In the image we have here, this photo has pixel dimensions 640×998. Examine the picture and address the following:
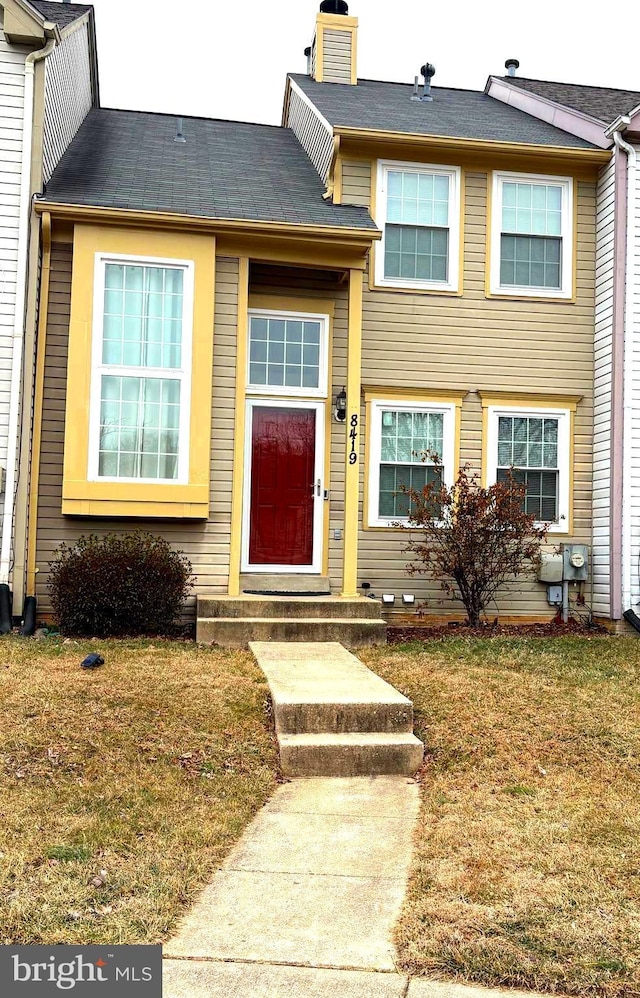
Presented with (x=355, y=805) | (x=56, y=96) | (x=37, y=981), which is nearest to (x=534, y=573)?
(x=355, y=805)

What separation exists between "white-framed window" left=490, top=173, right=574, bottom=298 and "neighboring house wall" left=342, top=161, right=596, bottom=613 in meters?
0.15

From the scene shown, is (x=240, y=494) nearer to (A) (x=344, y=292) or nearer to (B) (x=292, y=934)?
(A) (x=344, y=292)

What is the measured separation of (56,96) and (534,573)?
292 inches

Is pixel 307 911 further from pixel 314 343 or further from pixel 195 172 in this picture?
pixel 195 172

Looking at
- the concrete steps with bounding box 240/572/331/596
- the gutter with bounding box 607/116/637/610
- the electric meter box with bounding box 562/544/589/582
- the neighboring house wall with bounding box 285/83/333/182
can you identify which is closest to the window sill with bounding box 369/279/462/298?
the neighboring house wall with bounding box 285/83/333/182

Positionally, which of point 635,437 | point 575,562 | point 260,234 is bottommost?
point 575,562

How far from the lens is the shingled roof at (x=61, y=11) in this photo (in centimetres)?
1065

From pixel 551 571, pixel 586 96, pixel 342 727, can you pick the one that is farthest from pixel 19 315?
pixel 586 96

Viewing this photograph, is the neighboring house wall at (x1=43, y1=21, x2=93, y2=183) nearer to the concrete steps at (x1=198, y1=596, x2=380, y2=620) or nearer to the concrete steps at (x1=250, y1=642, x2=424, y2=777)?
the concrete steps at (x1=198, y1=596, x2=380, y2=620)

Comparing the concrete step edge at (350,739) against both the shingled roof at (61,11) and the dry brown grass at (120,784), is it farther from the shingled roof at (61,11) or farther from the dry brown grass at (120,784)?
the shingled roof at (61,11)

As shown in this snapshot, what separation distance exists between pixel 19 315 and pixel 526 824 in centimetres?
682

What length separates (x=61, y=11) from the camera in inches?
441

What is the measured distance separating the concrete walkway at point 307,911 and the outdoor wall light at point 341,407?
5766 mm

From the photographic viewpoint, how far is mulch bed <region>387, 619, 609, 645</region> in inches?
370
